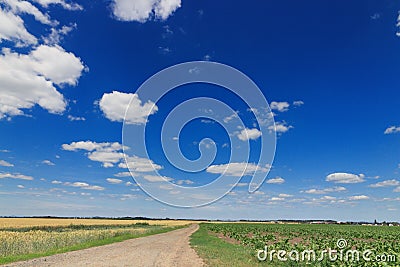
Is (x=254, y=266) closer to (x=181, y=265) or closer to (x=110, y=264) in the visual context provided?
(x=181, y=265)

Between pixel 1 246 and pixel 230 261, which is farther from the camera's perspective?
pixel 1 246

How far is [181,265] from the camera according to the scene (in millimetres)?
16969

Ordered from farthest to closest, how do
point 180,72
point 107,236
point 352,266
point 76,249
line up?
point 107,236
point 76,249
point 180,72
point 352,266

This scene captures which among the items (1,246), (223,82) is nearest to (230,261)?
(223,82)

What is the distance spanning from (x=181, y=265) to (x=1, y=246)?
1248 centimetres

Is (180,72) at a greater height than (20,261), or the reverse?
(180,72)

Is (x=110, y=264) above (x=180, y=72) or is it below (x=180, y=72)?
below

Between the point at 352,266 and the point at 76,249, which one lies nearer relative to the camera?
the point at 352,266

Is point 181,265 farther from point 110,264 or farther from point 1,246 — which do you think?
point 1,246

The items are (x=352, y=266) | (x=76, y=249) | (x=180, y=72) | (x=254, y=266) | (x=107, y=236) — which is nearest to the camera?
(x=352, y=266)

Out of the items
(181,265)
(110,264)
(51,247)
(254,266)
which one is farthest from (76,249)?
(254,266)

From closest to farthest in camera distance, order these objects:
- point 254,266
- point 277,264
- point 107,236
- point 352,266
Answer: point 352,266
point 254,266
point 277,264
point 107,236

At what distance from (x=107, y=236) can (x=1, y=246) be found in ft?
52.9

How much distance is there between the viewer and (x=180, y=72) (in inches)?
805
